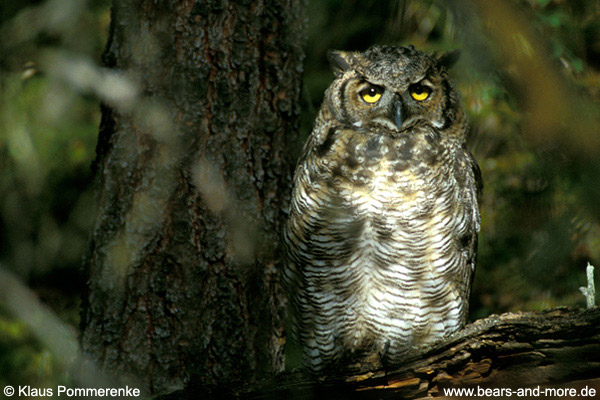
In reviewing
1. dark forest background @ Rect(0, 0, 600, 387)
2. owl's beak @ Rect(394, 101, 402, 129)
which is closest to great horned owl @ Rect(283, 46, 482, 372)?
owl's beak @ Rect(394, 101, 402, 129)

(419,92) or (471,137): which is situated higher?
(471,137)

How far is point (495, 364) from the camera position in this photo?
1.36m

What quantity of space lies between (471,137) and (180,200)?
Result: 1.27m

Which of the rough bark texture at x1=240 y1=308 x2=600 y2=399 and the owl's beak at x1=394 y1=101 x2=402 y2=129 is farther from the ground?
the owl's beak at x1=394 y1=101 x2=402 y2=129

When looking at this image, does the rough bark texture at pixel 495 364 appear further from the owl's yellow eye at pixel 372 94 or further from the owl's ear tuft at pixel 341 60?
the owl's ear tuft at pixel 341 60

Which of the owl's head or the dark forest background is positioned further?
the owl's head

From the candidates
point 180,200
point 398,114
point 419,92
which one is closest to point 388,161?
point 398,114

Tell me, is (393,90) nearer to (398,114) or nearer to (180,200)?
(398,114)

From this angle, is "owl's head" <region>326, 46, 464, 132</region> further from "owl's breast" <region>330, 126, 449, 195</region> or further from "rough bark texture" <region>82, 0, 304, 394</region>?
"rough bark texture" <region>82, 0, 304, 394</region>

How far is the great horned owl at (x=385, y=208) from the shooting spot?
1915 millimetres

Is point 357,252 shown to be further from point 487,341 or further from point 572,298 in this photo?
point 572,298

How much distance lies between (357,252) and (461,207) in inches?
15.3

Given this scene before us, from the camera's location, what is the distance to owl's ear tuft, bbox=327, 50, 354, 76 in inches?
79.7

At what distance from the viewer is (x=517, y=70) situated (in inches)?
31.7
